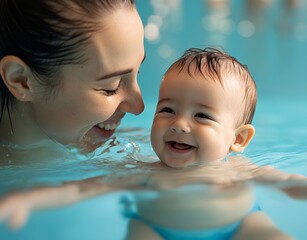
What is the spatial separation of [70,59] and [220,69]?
1.21ft

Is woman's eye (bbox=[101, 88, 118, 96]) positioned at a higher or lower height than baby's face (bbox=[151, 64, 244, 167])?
higher

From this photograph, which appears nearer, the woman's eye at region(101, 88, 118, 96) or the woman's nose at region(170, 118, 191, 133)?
the woman's nose at region(170, 118, 191, 133)

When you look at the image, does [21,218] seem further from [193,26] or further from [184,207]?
[193,26]

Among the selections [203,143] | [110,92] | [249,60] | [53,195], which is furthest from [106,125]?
[249,60]

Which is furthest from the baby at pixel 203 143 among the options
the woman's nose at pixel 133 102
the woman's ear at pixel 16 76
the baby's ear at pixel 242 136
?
the woman's ear at pixel 16 76

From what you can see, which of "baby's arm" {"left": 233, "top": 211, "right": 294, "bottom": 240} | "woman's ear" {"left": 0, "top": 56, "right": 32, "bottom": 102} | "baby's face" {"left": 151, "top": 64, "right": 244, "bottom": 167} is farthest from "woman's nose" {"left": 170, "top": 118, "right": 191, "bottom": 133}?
"woman's ear" {"left": 0, "top": 56, "right": 32, "bottom": 102}

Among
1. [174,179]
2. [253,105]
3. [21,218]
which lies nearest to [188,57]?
[253,105]

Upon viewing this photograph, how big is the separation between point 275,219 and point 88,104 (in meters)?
0.53

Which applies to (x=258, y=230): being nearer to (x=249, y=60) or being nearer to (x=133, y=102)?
(x=133, y=102)

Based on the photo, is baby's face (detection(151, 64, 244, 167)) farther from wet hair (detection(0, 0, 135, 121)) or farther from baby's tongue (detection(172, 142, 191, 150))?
wet hair (detection(0, 0, 135, 121))

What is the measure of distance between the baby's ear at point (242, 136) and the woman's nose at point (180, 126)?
17 centimetres

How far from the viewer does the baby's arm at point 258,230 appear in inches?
44.7

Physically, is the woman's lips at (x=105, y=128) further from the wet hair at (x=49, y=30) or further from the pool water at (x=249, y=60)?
the wet hair at (x=49, y=30)

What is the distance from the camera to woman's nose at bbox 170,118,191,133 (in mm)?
1218
